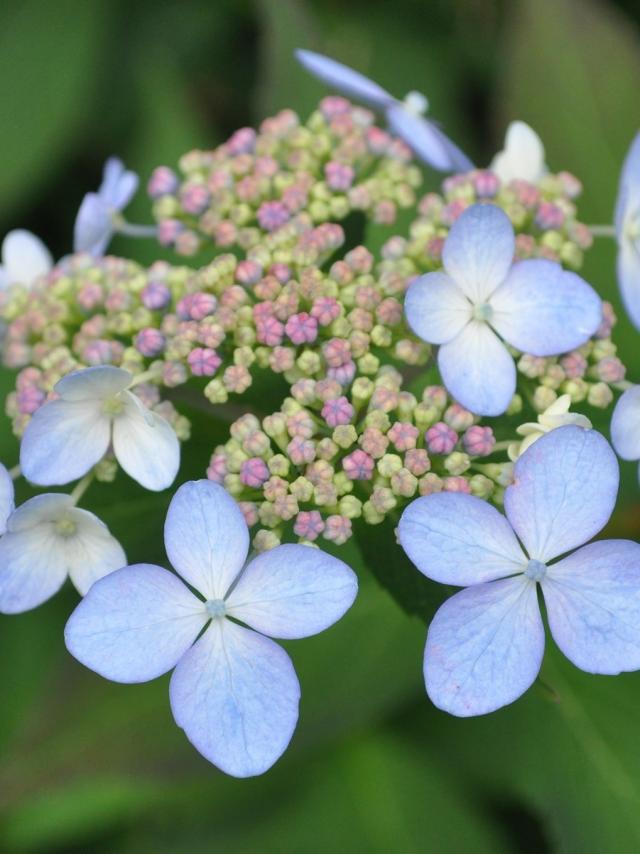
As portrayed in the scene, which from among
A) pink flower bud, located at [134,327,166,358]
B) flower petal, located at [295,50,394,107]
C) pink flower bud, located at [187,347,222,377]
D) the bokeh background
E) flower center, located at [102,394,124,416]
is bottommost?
the bokeh background

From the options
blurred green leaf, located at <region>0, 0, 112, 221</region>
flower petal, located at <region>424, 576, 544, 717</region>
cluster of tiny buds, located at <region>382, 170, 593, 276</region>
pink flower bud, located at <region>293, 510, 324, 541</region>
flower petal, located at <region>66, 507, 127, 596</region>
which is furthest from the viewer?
blurred green leaf, located at <region>0, 0, 112, 221</region>

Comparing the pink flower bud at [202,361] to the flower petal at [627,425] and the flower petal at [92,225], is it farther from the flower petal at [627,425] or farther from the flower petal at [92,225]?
the flower petal at [627,425]

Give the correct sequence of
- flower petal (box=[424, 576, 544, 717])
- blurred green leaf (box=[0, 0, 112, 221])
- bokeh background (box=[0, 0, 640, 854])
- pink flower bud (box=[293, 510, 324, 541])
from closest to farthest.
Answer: flower petal (box=[424, 576, 544, 717]) < pink flower bud (box=[293, 510, 324, 541]) < bokeh background (box=[0, 0, 640, 854]) < blurred green leaf (box=[0, 0, 112, 221])

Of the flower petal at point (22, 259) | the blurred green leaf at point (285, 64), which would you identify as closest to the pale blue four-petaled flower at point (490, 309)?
the flower petal at point (22, 259)

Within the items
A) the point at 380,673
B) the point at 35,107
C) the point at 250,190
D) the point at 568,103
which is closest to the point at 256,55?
the point at 35,107

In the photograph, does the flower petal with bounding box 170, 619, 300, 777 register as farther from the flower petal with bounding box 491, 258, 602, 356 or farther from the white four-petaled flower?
the flower petal with bounding box 491, 258, 602, 356

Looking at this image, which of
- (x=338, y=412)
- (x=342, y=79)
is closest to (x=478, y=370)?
(x=338, y=412)

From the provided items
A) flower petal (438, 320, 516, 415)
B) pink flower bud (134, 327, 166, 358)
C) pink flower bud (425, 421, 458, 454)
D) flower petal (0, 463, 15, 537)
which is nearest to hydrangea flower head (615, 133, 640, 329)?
flower petal (438, 320, 516, 415)
